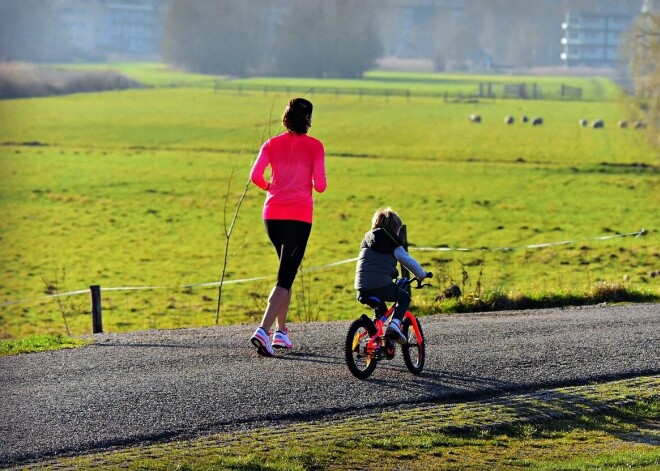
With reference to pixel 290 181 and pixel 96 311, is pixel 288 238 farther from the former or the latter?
pixel 96 311

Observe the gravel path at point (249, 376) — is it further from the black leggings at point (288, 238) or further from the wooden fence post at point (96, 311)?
the wooden fence post at point (96, 311)

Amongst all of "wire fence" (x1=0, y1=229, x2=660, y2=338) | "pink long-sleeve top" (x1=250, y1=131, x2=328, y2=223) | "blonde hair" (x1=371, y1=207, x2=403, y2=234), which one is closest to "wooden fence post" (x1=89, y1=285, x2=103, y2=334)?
"pink long-sleeve top" (x1=250, y1=131, x2=328, y2=223)

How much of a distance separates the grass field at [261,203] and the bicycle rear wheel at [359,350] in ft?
8.78

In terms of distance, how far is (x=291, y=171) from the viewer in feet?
29.8

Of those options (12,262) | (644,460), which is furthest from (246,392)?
(12,262)

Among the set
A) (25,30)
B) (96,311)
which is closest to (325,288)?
(96,311)

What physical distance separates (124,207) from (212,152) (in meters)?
23.1

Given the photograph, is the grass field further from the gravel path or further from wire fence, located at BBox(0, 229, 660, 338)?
the gravel path

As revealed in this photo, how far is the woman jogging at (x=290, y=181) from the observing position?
357 inches

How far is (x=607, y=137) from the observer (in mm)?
79562

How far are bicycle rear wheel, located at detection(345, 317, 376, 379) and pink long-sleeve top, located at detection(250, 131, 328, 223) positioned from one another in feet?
3.53

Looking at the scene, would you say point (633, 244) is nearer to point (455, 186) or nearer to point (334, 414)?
point (455, 186)

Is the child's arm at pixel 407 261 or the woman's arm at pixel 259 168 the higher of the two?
the woman's arm at pixel 259 168

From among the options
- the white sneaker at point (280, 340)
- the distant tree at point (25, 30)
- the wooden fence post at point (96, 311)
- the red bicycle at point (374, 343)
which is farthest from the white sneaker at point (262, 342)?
the distant tree at point (25, 30)
